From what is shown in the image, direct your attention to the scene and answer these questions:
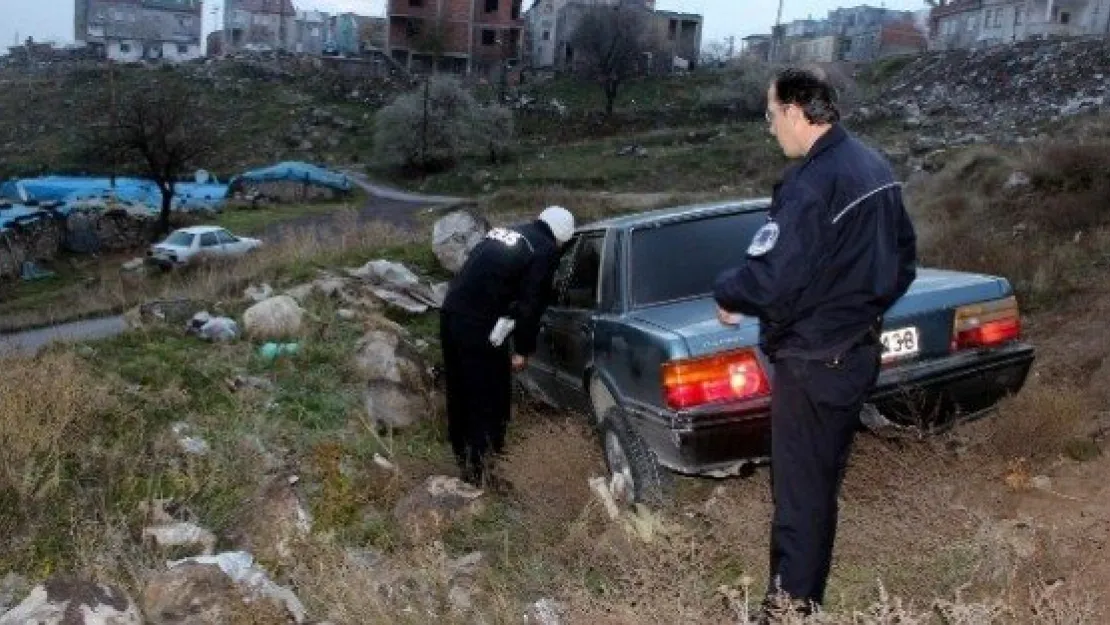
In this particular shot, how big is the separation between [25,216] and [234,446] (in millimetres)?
28231

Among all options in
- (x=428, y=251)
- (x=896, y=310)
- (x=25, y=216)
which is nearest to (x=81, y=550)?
(x=896, y=310)

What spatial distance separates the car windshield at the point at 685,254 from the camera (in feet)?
16.1

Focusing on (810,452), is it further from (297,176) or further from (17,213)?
(297,176)

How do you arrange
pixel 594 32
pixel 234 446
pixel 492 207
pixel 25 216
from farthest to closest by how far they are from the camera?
pixel 594 32 < pixel 25 216 < pixel 492 207 < pixel 234 446

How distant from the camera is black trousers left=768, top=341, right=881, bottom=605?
299 centimetres

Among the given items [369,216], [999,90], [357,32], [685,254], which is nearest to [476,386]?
[685,254]

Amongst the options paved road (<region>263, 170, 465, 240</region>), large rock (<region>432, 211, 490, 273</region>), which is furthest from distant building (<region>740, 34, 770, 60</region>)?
large rock (<region>432, 211, 490, 273</region>)

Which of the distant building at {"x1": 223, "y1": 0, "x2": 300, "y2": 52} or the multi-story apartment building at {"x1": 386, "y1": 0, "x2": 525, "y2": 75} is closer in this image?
the multi-story apartment building at {"x1": 386, "y1": 0, "x2": 525, "y2": 75}

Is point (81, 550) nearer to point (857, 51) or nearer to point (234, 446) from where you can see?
point (234, 446)

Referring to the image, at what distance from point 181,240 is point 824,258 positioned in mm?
25570

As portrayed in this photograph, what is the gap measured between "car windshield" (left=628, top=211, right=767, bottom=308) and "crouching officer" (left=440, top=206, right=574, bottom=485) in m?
0.64

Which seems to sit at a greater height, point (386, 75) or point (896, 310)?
point (386, 75)

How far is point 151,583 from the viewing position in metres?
3.69

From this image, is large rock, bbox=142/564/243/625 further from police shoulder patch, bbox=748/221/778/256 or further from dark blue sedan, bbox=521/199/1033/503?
police shoulder patch, bbox=748/221/778/256
